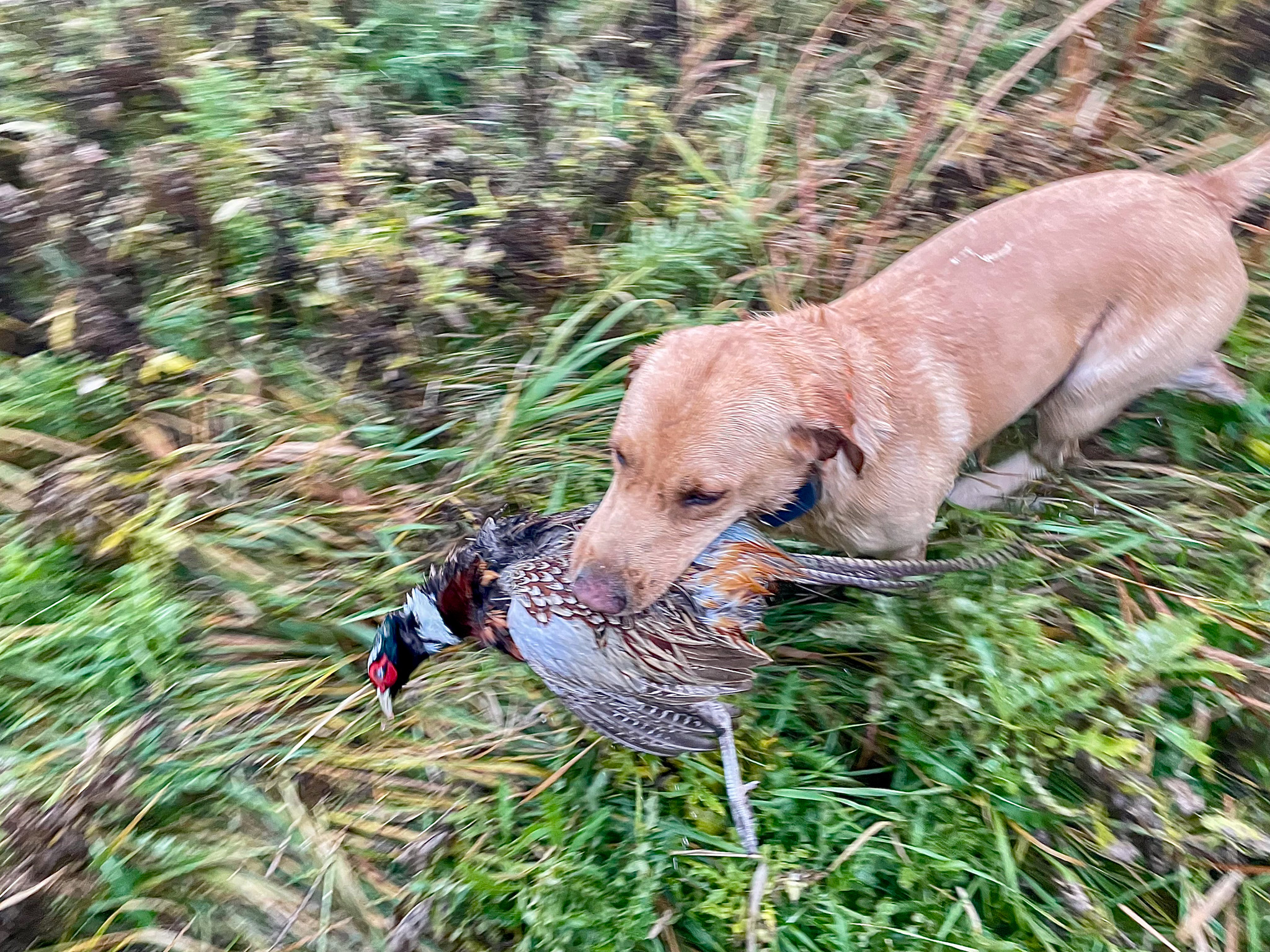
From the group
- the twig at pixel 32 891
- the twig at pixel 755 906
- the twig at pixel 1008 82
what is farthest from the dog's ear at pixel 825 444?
the twig at pixel 32 891

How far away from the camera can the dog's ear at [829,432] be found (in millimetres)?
2064

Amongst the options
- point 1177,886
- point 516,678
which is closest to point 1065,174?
point 1177,886

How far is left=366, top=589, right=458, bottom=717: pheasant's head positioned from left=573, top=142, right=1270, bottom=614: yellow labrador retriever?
0.57m

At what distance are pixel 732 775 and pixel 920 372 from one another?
3.95 feet

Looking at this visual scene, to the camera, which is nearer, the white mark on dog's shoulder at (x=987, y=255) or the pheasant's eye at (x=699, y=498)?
the pheasant's eye at (x=699, y=498)

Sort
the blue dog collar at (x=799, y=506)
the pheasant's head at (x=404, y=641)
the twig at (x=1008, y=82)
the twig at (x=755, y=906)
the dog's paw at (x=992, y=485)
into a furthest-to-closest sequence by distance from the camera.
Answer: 1. the twig at (x=1008, y=82)
2. the dog's paw at (x=992, y=485)
3. the pheasant's head at (x=404, y=641)
4. the blue dog collar at (x=799, y=506)
5. the twig at (x=755, y=906)

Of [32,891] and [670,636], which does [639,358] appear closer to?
[670,636]

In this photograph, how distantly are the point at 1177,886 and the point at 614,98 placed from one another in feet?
11.2

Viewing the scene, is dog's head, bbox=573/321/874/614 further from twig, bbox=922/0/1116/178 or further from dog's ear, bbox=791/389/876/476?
twig, bbox=922/0/1116/178

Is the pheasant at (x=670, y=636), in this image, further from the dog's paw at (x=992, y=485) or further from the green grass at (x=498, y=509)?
the dog's paw at (x=992, y=485)

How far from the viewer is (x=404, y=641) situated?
241cm

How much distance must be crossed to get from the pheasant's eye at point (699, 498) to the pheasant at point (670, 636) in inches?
6.5

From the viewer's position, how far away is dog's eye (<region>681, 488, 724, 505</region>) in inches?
80.9

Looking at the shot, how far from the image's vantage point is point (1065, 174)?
11.0 feet
